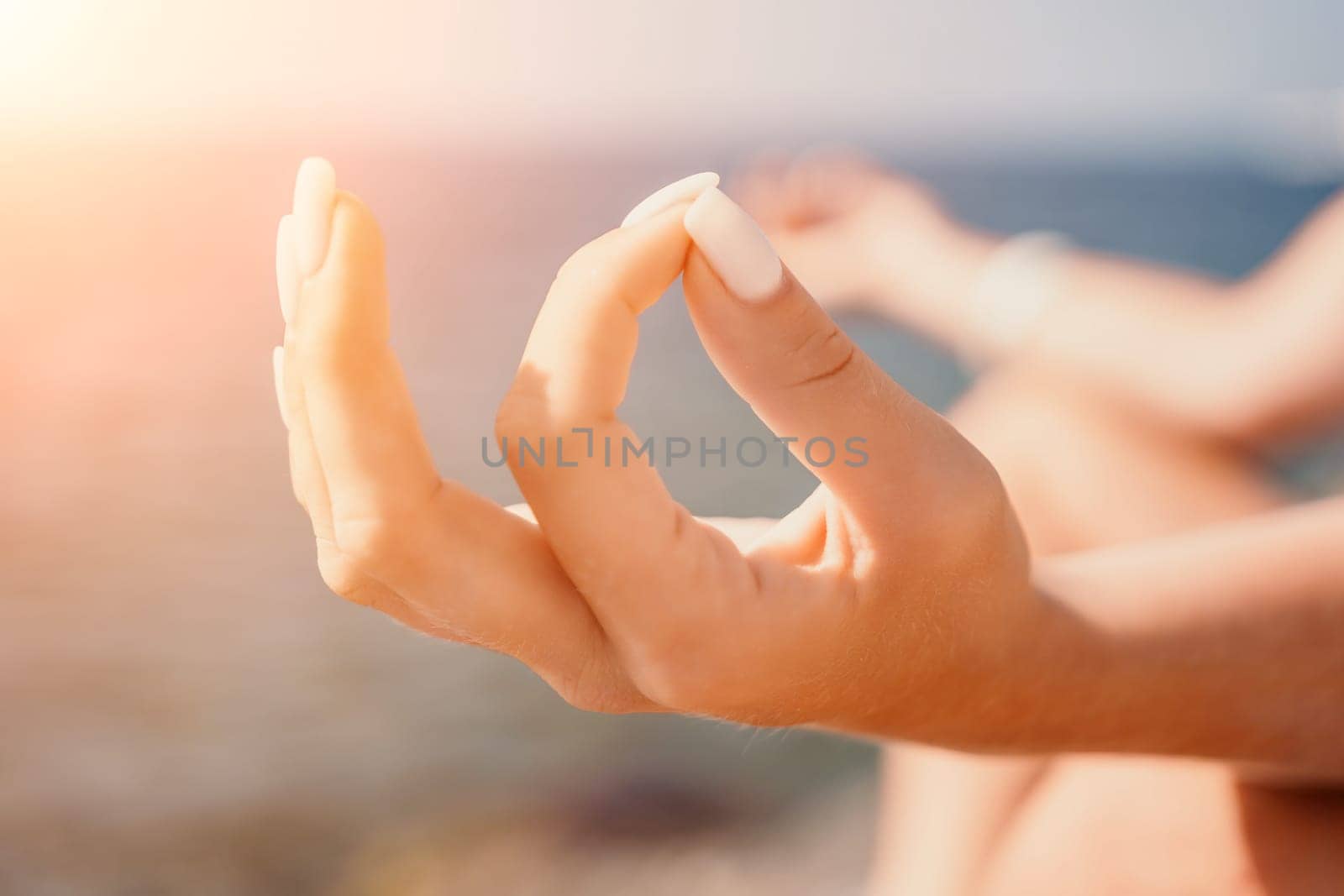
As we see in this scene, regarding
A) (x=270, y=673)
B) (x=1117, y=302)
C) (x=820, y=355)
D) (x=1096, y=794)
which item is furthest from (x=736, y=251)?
(x=270, y=673)

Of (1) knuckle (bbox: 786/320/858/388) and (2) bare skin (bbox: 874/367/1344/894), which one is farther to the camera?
(2) bare skin (bbox: 874/367/1344/894)

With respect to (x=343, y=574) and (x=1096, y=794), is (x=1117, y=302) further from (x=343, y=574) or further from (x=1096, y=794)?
(x=343, y=574)

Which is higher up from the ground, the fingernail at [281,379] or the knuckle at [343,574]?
the fingernail at [281,379]

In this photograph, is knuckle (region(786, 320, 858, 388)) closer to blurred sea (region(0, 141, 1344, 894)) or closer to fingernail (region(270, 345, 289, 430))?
fingernail (region(270, 345, 289, 430))

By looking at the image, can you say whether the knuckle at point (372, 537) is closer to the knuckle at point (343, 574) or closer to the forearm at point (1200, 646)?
the knuckle at point (343, 574)

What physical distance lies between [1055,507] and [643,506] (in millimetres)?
554

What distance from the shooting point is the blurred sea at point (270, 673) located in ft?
4.24

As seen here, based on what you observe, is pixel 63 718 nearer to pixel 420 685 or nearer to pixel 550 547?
pixel 420 685

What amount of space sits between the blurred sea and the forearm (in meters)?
0.36

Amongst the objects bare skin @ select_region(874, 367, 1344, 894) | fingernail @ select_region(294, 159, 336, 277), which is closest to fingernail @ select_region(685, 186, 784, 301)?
fingernail @ select_region(294, 159, 336, 277)

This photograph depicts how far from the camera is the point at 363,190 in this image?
4.02m

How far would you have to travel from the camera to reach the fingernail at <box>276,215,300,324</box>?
0.32 metres

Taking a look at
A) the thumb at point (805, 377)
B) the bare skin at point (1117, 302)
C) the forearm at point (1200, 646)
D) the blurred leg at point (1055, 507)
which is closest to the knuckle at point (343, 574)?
the thumb at point (805, 377)

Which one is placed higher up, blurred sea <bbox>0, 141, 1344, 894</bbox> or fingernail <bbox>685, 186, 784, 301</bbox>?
fingernail <bbox>685, 186, 784, 301</bbox>
